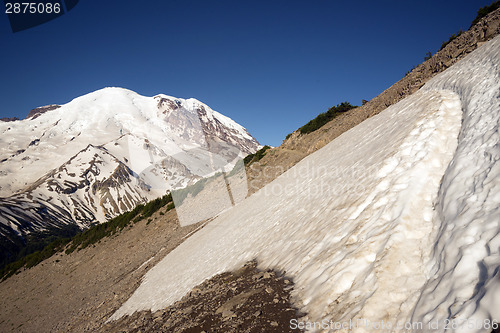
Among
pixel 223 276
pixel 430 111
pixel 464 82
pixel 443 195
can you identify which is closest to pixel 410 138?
pixel 430 111

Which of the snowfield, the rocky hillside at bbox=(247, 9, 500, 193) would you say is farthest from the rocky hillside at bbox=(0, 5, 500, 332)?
the snowfield

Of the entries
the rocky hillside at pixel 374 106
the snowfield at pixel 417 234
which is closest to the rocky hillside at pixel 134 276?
the rocky hillside at pixel 374 106

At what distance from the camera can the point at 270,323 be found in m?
3.93

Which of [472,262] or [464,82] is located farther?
[464,82]

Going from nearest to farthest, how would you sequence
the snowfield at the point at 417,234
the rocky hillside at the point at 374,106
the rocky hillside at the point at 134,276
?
the snowfield at the point at 417,234
the rocky hillside at the point at 134,276
the rocky hillside at the point at 374,106

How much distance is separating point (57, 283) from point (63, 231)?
543ft

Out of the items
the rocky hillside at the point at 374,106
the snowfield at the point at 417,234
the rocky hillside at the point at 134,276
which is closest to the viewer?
the snowfield at the point at 417,234

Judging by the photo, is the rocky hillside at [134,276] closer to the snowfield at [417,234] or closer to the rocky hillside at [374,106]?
the rocky hillside at [374,106]

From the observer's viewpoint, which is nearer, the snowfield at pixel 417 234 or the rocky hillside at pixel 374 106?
the snowfield at pixel 417 234

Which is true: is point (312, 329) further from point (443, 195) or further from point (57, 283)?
point (57, 283)

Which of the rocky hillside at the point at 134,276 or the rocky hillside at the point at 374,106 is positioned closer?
the rocky hillside at the point at 134,276

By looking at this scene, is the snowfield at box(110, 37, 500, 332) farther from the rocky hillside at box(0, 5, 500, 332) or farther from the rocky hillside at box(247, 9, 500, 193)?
the rocky hillside at box(247, 9, 500, 193)

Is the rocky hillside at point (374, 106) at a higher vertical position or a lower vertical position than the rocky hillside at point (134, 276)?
higher

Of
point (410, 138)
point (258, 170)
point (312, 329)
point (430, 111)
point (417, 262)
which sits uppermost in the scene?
point (258, 170)
